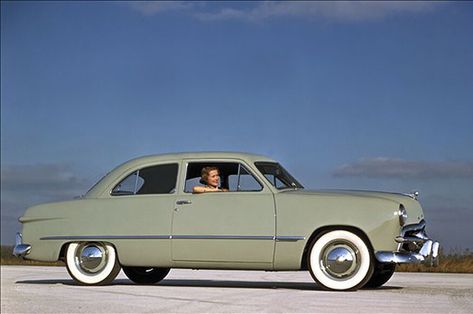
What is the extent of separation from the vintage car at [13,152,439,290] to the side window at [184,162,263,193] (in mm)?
11

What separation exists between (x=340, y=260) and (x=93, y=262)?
6.61 ft

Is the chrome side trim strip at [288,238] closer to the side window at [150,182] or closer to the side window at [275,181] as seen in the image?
the side window at [275,181]

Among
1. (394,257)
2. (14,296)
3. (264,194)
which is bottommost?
(14,296)

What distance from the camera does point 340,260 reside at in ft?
21.9

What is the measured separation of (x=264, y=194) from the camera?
685cm

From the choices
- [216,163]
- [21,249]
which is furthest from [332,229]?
[21,249]

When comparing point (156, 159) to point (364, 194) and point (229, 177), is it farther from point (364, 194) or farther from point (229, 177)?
point (364, 194)

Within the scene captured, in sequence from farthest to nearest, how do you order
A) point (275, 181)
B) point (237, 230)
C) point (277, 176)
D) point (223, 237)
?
1. point (277, 176)
2. point (275, 181)
3. point (223, 237)
4. point (237, 230)

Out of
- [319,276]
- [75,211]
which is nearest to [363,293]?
[319,276]

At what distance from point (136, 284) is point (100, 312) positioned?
1.97 meters

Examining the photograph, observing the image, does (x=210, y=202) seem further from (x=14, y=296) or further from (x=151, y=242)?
(x=14, y=296)

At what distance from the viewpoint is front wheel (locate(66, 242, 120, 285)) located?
23.2 feet

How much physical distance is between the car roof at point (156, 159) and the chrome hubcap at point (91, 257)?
0.41 meters

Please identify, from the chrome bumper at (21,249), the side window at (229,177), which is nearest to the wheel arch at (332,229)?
the side window at (229,177)
